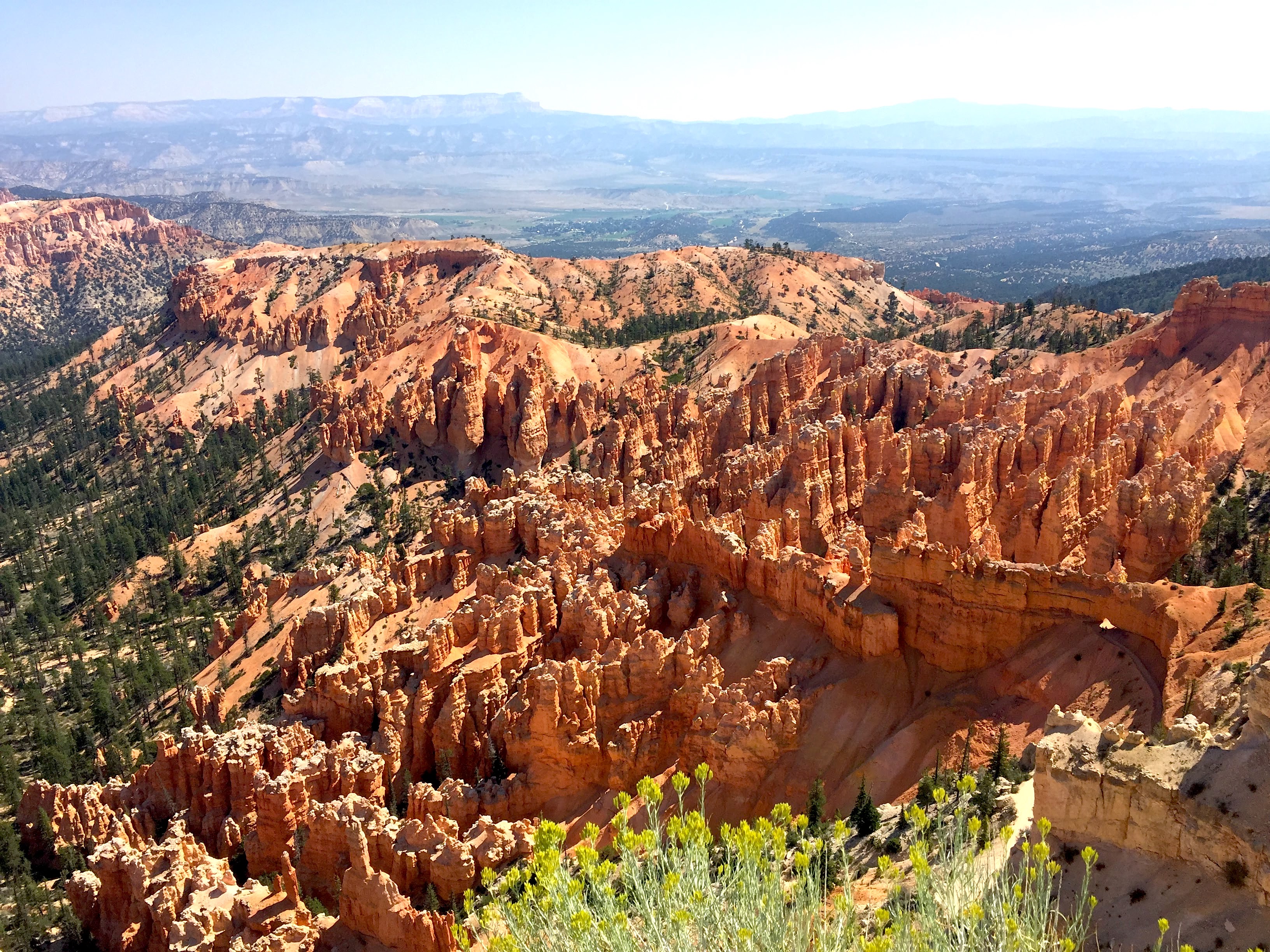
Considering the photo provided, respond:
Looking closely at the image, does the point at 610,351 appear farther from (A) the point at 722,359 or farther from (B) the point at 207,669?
(B) the point at 207,669

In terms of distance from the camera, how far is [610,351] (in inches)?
4286

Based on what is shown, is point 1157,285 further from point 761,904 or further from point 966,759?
point 761,904

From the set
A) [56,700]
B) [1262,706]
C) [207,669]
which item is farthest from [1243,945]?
[56,700]

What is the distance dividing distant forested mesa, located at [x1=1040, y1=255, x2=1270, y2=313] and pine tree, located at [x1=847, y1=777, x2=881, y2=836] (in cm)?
12350

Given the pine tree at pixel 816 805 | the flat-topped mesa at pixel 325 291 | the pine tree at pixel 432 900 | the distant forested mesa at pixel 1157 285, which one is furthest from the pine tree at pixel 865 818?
the distant forested mesa at pixel 1157 285

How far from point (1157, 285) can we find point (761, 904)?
17437 centimetres

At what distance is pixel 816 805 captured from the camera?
2981cm

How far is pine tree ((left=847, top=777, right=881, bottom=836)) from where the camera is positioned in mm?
27906

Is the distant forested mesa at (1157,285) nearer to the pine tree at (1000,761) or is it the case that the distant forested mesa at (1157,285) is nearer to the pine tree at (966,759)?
the pine tree at (966,759)

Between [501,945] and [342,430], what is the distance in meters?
80.6

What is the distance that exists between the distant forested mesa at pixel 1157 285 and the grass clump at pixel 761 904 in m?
132

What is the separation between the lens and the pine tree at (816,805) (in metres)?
29.5

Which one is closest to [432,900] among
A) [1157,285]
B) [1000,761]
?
[1000,761]

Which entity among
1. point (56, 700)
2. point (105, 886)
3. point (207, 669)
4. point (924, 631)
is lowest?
point (56, 700)
